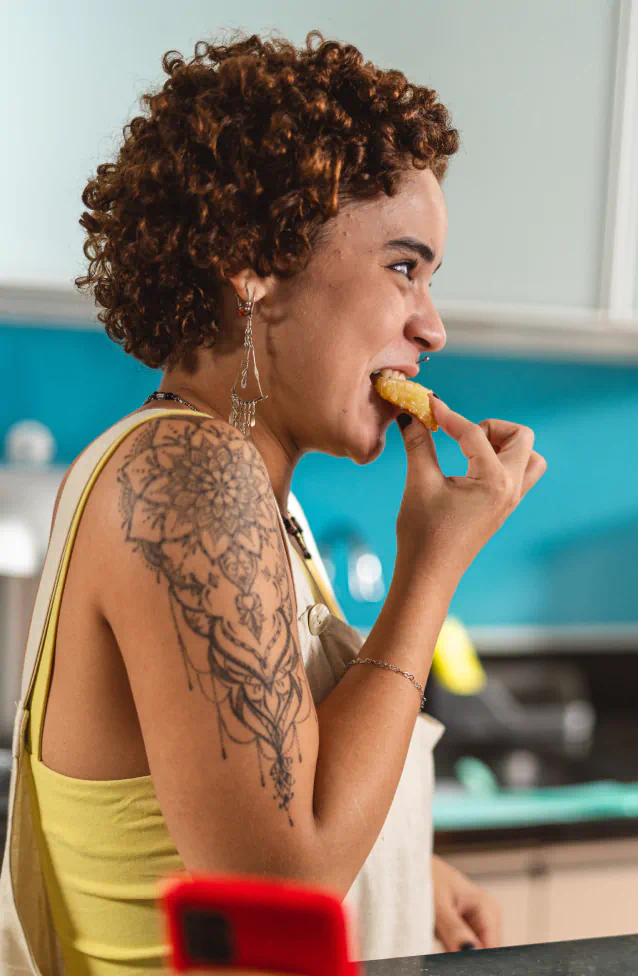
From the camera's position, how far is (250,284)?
34.6 inches

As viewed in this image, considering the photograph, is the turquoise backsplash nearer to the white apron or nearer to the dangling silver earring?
the white apron

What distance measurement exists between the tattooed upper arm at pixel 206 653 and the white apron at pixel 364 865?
95 mm

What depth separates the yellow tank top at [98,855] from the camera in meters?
0.76

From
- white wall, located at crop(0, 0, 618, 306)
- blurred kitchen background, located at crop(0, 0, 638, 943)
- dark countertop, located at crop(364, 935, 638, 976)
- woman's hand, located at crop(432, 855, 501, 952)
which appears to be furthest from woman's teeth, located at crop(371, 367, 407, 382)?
white wall, located at crop(0, 0, 618, 306)

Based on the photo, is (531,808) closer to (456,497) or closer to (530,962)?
Result: (456,497)

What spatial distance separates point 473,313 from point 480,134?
36cm

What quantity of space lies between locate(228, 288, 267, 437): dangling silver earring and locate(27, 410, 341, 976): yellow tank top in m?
0.18

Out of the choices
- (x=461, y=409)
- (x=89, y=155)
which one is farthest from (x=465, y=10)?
(x=461, y=409)

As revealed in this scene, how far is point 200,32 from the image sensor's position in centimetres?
183

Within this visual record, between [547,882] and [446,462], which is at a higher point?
[446,462]

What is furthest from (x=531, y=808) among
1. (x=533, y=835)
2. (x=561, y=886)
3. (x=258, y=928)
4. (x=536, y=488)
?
(x=258, y=928)

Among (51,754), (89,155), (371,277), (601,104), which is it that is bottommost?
(51,754)

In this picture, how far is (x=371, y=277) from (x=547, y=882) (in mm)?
1462

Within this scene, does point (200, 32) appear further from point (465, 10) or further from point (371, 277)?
point (371, 277)
